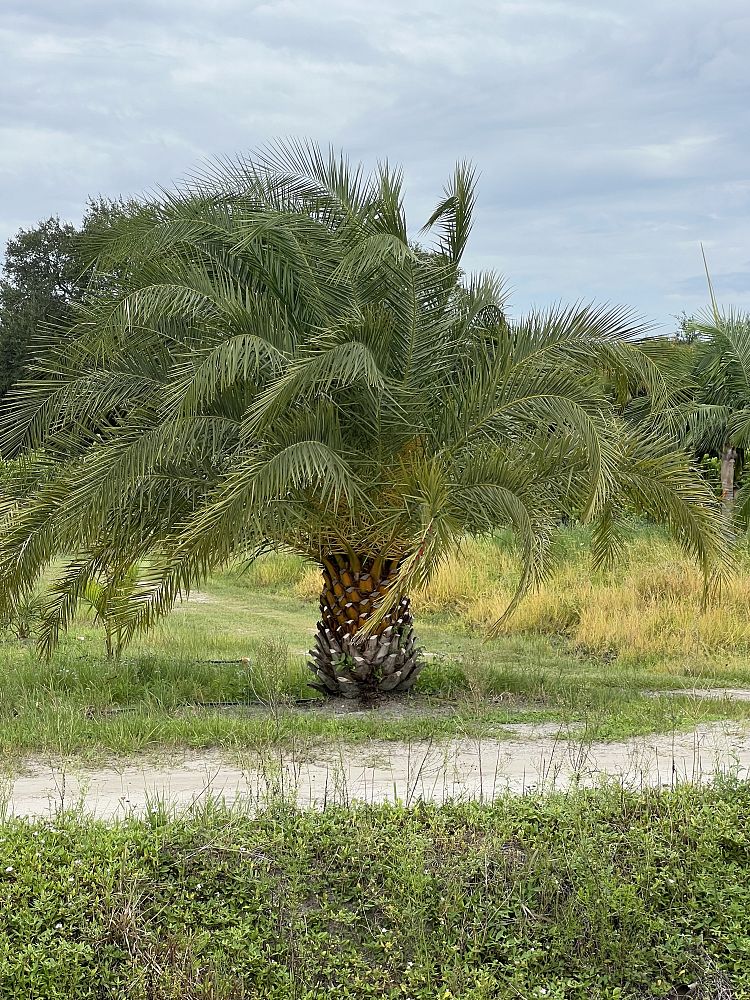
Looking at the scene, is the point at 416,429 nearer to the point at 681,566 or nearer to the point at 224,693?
the point at 224,693

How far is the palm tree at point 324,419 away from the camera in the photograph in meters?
7.69

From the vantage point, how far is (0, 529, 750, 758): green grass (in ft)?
24.3

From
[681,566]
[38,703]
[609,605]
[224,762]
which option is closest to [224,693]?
[38,703]

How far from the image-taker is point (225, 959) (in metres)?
4.55

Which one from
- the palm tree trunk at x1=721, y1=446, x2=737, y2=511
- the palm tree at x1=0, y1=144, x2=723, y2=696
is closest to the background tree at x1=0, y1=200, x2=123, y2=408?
the palm tree trunk at x1=721, y1=446, x2=737, y2=511

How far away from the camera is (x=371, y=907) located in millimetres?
4848

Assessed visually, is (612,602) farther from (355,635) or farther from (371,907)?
(371,907)

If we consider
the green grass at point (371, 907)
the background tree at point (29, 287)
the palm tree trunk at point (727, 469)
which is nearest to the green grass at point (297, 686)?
the green grass at point (371, 907)

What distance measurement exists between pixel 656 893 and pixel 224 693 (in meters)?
4.67

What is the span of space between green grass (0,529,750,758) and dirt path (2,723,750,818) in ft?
1.10

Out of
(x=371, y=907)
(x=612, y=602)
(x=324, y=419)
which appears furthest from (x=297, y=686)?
(x=612, y=602)

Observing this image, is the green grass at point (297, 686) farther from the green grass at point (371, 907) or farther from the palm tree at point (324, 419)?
the green grass at point (371, 907)

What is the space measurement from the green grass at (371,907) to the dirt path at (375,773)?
41 cm

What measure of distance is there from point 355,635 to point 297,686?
95 centimetres
